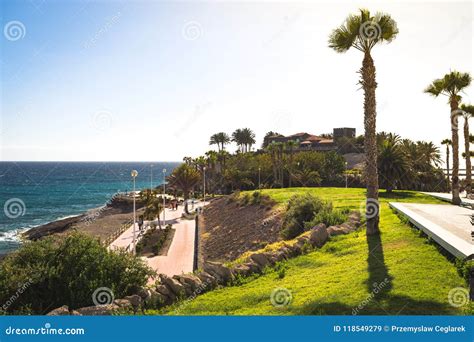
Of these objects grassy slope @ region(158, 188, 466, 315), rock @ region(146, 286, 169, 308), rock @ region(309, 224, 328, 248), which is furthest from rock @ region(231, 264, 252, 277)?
rock @ region(309, 224, 328, 248)

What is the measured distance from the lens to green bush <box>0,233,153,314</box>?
11.6 m

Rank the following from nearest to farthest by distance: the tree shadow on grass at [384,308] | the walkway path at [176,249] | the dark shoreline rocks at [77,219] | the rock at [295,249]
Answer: the tree shadow on grass at [384,308] < the rock at [295,249] < the walkway path at [176,249] < the dark shoreline rocks at [77,219]

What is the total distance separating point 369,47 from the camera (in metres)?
15.7

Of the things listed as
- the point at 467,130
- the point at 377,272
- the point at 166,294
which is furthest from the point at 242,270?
the point at 467,130

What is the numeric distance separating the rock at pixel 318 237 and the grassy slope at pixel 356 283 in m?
0.89

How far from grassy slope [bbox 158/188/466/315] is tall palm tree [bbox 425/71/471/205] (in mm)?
13150

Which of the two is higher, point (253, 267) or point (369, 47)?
point (369, 47)

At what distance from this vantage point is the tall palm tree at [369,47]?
49.4ft

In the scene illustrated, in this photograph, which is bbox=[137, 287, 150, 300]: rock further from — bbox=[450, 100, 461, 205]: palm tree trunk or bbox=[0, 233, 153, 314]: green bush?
bbox=[450, 100, 461, 205]: palm tree trunk

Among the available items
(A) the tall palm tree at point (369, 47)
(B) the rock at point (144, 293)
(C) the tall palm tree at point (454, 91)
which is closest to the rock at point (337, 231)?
(A) the tall palm tree at point (369, 47)

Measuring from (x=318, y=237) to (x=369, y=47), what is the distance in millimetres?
8313

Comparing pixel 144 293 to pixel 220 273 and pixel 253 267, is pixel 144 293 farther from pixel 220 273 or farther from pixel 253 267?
pixel 253 267

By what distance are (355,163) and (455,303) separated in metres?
74.5

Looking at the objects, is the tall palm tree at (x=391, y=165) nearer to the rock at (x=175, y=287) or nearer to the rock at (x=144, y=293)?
the rock at (x=175, y=287)
